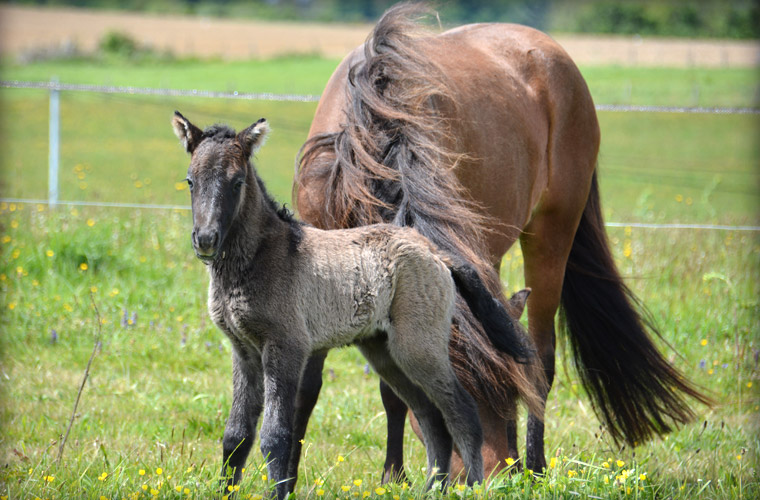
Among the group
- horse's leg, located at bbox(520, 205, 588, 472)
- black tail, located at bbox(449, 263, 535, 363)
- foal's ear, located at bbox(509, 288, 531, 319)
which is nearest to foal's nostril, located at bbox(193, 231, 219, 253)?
black tail, located at bbox(449, 263, 535, 363)

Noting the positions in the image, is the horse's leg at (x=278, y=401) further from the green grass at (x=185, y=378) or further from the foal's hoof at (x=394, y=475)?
the foal's hoof at (x=394, y=475)

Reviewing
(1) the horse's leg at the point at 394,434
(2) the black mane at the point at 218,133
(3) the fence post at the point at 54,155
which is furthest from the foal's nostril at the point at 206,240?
(3) the fence post at the point at 54,155

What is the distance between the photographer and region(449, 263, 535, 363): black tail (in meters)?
2.96

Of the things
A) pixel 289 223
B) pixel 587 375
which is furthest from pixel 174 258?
pixel 289 223

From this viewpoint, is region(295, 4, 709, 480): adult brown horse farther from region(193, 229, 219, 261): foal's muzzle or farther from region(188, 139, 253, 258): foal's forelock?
region(193, 229, 219, 261): foal's muzzle

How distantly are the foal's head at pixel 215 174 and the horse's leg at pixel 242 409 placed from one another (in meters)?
0.50

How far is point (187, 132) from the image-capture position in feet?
8.55

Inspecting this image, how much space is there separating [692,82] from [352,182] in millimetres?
25865

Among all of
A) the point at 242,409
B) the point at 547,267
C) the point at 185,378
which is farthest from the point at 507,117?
the point at 185,378

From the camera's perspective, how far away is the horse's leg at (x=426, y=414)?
3.07 meters

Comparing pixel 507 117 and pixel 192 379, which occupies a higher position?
pixel 507 117

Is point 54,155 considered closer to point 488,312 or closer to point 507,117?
point 507,117

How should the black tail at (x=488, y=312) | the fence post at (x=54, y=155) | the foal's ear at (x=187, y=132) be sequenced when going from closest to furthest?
the foal's ear at (x=187, y=132)
the black tail at (x=488, y=312)
the fence post at (x=54, y=155)

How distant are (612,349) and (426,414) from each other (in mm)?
2138
